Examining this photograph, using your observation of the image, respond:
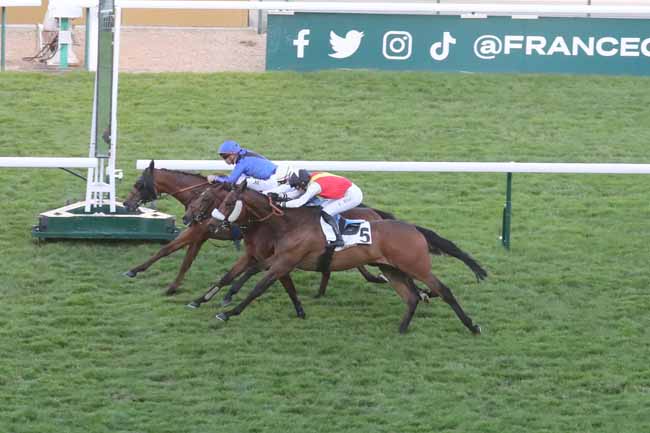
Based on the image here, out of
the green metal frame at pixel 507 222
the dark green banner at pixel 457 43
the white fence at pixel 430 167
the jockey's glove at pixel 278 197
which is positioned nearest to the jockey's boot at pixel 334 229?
the jockey's glove at pixel 278 197

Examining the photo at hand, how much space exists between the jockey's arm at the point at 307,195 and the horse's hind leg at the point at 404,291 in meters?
0.66

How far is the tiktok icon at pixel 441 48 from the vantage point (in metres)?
15.5

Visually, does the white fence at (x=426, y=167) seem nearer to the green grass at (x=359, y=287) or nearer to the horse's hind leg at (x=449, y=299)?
the green grass at (x=359, y=287)

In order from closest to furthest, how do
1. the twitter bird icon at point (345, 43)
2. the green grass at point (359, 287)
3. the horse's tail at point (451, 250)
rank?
the green grass at point (359, 287), the horse's tail at point (451, 250), the twitter bird icon at point (345, 43)

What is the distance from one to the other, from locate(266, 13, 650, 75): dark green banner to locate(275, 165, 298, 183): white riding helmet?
16.5 ft

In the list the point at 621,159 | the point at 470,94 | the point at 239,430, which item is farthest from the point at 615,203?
the point at 239,430

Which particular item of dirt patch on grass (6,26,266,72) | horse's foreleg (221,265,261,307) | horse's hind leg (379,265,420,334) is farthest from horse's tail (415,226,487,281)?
dirt patch on grass (6,26,266,72)

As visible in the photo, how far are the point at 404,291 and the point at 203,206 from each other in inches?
57.1

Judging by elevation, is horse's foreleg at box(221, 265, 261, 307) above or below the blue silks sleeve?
below

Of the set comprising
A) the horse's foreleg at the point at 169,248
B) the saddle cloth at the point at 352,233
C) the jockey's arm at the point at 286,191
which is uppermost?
the jockey's arm at the point at 286,191

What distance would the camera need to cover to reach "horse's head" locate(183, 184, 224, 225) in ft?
33.1

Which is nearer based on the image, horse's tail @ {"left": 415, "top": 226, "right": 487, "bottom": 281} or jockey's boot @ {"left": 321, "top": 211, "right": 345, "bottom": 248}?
jockey's boot @ {"left": 321, "top": 211, "right": 345, "bottom": 248}

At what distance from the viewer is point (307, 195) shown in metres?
9.93

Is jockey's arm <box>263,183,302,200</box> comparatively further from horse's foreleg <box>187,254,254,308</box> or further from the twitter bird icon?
the twitter bird icon
